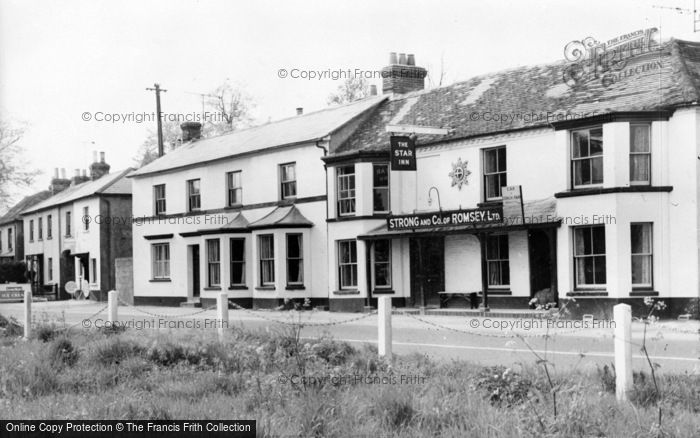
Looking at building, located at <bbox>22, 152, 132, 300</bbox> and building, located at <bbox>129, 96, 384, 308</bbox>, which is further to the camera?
building, located at <bbox>22, 152, 132, 300</bbox>

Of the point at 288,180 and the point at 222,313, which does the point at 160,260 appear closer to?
the point at 288,180

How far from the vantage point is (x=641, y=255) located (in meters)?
22.3

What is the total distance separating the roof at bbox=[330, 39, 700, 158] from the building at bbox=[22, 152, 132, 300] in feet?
63.5

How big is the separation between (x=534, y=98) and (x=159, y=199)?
19884 mm

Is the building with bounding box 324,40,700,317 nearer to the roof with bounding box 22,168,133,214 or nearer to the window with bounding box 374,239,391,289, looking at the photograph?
the window with bounding box 374,239,391,289

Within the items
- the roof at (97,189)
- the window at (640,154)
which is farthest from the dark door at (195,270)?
the window at (640,154)

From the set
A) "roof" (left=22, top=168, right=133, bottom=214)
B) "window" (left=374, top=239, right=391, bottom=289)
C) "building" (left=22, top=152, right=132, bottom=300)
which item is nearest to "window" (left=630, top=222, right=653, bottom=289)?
"window" (left=374, top=239, right=391, bottom=289)

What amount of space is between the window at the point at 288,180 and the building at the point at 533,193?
2.61m

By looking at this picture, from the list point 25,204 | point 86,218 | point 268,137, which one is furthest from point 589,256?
point 25,204

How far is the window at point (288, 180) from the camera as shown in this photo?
3207 cm

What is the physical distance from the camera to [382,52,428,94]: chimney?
108 ft

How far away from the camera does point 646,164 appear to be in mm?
22344

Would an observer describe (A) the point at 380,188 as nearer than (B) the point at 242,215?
Yes

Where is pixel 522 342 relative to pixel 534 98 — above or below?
below
